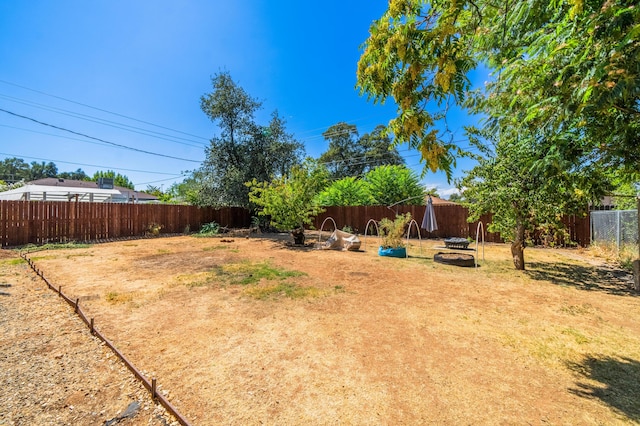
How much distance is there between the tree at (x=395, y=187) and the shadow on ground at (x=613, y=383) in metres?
13.8

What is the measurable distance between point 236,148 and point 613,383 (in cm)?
1586

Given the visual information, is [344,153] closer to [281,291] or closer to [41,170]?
[281,291]

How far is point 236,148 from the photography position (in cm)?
1540

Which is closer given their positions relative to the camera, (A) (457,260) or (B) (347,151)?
(A) (457,260)

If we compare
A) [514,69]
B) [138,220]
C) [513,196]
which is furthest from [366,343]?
[138,220]

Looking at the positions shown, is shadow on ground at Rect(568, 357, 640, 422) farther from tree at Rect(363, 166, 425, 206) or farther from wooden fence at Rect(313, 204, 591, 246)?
Answer: tree at Rect(363, 166, 425, 206)

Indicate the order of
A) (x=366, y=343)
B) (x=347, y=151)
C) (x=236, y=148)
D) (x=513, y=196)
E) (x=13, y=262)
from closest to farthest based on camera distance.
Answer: (x=366, y=343)
(x=513, y=196)
(x=13, y=262)
(x=236, y=148)
(x=347, y=151)

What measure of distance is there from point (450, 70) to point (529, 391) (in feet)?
7.94

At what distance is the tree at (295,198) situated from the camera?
11102 millimetres

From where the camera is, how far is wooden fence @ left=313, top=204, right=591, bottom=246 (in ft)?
32.5

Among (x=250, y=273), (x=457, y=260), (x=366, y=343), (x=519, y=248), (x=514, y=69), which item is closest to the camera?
(x=514, y=69)

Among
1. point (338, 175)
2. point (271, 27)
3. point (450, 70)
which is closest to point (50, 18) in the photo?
point (271, 27)

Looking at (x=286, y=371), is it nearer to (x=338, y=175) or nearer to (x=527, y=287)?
(x=527, y=287)

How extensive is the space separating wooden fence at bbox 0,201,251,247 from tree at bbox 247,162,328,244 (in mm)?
5946
